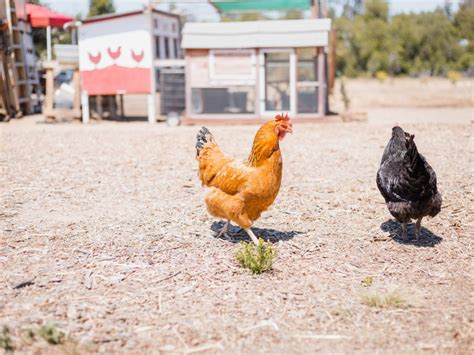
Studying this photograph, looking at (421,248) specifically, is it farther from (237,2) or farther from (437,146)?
(237,2)

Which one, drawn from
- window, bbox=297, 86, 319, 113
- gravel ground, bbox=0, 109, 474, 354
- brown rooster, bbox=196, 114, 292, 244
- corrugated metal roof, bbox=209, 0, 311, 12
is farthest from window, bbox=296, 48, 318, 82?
brown rooster, bbox=196, 114, 292, 244

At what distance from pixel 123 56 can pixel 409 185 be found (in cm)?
1210

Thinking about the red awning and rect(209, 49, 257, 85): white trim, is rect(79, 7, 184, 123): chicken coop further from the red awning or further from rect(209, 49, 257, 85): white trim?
the red awning

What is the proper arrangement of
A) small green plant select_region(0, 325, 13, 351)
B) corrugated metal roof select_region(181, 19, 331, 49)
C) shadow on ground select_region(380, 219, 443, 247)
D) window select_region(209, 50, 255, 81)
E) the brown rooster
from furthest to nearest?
1. window select_region(209, 50, 255, 81)
2. corrugated metal roof select_region(181, 19, 331, 49)
3. shadow on ground select_region(380, 219, 443, 247)
4. the brown rooster
5. small green plant select_region(0, 325, 13, 351)

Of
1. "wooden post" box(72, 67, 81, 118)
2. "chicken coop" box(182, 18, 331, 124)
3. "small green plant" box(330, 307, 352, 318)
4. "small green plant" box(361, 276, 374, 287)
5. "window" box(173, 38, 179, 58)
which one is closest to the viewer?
"small green plant" box(330, 307, 352, 318)

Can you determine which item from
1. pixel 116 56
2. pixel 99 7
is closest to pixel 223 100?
pixel 116 56

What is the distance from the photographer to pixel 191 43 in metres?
14.5

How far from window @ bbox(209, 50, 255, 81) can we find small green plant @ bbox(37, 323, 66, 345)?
38.9 ft

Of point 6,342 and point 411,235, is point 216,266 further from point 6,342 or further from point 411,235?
point 411,235

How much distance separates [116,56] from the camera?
15.6 m

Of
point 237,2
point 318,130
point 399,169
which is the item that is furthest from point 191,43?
point 399,169

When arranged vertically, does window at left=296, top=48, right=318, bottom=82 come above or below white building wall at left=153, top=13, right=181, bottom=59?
below

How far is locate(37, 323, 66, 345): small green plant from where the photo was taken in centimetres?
321

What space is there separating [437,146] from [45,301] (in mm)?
8196
